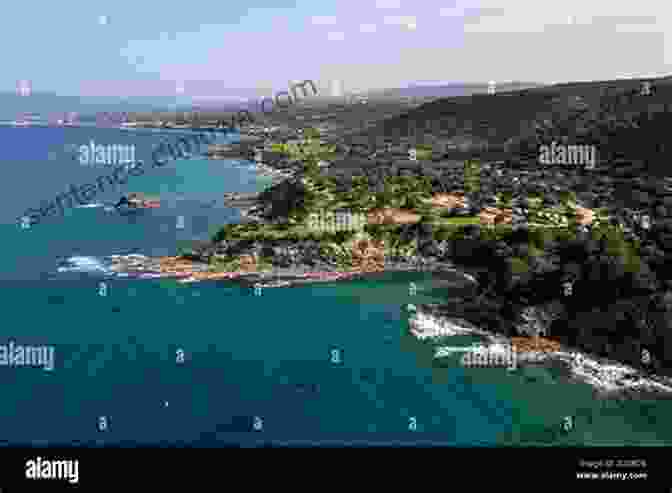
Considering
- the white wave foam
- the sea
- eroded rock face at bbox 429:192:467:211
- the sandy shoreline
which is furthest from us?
the white wave foam

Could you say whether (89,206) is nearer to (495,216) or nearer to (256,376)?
(495,216)

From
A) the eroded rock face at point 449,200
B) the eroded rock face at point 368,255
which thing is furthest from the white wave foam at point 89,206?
the eroded rock face at point 449,200

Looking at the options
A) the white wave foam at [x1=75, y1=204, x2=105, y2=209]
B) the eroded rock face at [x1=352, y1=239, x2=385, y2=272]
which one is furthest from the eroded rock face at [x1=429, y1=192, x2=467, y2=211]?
the white wave foam at [x1=75, y1=204, x2=105, y2=209]

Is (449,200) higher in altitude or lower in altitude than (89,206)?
higher

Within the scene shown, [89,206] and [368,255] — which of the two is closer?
[368,255]

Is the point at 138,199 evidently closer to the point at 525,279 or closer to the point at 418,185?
the point at 418,185

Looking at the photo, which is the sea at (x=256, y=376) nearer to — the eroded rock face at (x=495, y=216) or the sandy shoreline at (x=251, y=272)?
the sandy shoreline at (x=251, y=272)

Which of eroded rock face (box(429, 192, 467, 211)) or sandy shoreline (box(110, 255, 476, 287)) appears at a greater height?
eroded rock face (box(429, 192, 467, 211))

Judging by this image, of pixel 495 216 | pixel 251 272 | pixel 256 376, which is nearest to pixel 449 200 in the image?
pixel 495 216

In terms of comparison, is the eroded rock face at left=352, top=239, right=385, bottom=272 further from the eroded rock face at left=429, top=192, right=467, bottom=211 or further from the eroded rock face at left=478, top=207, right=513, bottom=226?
the eroded rock face at left=429, top=192, right=467, bottom=211
